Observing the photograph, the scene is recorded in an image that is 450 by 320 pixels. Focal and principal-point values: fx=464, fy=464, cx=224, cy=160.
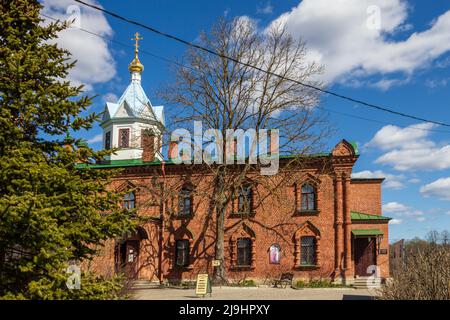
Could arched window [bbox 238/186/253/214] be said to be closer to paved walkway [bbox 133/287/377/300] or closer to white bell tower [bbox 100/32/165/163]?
paved walkway [bbox 133/287/377/300]

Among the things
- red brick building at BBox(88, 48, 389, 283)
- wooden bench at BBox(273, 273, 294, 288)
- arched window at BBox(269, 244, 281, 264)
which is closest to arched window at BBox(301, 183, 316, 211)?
red brick building at BBox(88, 48, 389, 283)

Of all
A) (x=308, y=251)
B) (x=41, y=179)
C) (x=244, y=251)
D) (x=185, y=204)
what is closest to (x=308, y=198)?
(x=308, y=251)

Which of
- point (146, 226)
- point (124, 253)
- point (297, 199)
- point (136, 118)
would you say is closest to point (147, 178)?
point (146, 226)

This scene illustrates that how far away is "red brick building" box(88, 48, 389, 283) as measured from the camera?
2719 centimetres

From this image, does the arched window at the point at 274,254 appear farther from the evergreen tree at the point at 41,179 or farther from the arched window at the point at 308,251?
the evergreen tree at the point at 41,179

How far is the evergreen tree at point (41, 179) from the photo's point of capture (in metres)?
8.56

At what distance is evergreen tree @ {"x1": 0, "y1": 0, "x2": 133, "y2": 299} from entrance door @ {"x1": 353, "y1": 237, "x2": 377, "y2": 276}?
21197 millimetres

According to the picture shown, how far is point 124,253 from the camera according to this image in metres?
29.9

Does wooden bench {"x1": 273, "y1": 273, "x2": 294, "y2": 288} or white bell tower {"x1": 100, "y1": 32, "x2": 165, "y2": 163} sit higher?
white bell tower {"x1": 100, "y1": 32, "x2": 165, "y2": 163}

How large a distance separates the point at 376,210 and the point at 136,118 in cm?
1864

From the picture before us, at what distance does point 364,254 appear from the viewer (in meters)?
28.2

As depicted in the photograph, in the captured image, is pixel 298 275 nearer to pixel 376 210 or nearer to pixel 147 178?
pixel 376 210

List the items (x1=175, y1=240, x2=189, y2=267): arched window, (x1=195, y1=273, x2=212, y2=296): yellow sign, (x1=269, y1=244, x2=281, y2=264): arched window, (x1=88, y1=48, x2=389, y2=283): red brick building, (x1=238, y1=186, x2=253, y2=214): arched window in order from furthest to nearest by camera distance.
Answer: (x1=175, y1=240, x2=189, y2=267): arched window, (x1=238, y1=186, x2=253, y2=214): arched window, (x1=269, y1=244, x2=281, y2=264): arched window, (x1=88, y1=48, x2=389, y2=283): red brick building, (x1=195, y1=273, x2=212, y2=296): yellow sign

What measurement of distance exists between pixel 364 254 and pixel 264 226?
6334mm
